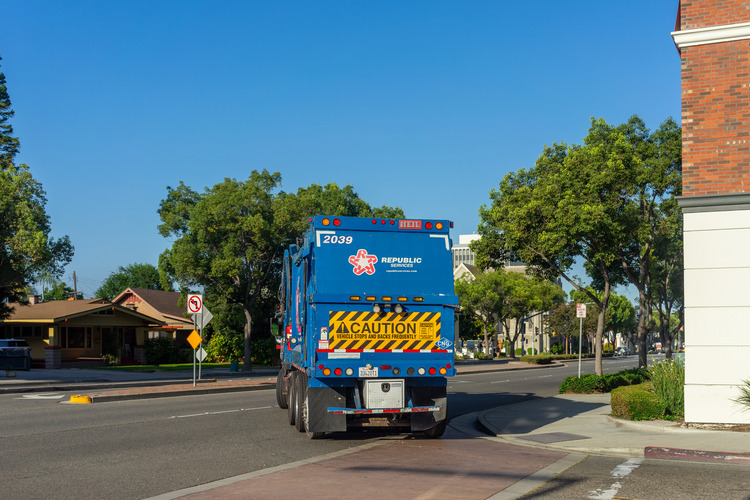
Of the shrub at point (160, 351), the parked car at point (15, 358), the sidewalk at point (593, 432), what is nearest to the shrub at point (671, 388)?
the sidewalk at point (593, 432)

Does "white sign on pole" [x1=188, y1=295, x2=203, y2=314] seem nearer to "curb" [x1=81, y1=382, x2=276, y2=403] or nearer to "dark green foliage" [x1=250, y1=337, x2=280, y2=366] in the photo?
"curb" [x1=81, y1=382, x2=276, y2=403]

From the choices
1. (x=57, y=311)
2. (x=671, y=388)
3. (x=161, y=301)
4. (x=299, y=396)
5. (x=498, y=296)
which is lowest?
(x=671, y=388)

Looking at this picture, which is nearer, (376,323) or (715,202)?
(376,323)

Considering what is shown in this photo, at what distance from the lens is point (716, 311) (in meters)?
14.6

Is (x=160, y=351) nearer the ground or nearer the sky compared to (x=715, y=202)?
nearer the ground

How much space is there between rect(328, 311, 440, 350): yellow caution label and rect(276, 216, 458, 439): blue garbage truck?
0.02 metres

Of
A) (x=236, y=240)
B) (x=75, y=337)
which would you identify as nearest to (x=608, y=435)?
(x=236, y=240)

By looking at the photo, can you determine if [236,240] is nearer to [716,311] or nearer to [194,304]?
[194,304]

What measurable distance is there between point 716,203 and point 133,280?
311 feet

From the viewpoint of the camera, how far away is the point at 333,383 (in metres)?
12.7

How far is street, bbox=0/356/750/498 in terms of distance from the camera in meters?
9.23

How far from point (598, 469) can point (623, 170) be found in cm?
1701

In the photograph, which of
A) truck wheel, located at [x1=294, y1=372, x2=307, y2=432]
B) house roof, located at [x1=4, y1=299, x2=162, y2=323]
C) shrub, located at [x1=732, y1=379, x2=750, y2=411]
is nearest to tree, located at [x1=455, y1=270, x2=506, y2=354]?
house roof, located at [x1=4, y1=299, x2=162, y2=323]

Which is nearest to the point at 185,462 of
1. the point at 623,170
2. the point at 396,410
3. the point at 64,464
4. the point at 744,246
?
the point at 64,464
